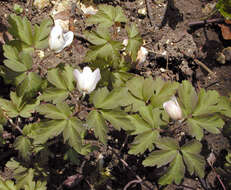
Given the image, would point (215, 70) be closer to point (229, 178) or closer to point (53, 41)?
point (229, 178)

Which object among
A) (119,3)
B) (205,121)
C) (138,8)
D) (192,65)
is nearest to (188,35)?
(192,65)

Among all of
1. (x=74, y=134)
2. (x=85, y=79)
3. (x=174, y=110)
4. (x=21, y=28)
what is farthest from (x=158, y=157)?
(x=21, y=28)

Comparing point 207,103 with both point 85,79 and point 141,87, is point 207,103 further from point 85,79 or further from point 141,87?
point 85,79

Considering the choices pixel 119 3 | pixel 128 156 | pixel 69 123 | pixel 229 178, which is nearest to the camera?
pixel 69 123

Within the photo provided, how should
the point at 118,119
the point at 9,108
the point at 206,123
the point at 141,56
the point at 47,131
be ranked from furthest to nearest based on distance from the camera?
the point at 141,56
the point at 9,108
the point at 206,123
the point at 118,119
the point at 47,131

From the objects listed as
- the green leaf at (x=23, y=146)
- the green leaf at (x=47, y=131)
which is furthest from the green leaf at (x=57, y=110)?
the green leaf at (x=23, y=146)

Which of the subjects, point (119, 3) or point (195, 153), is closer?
point (195, 153)

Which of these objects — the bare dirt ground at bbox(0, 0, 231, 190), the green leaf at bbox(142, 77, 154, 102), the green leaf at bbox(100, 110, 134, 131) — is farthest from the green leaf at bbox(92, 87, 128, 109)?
the bare dirt ground at bbox(0, 0, 231, 190)
